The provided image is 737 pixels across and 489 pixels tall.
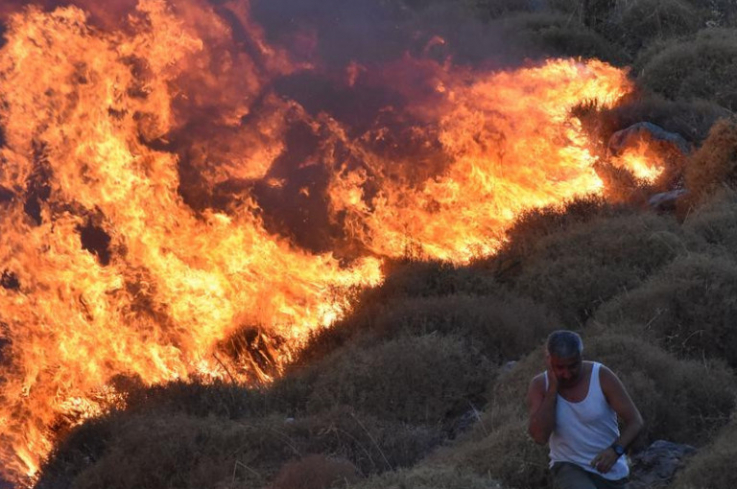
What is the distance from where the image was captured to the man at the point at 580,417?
6.38 metres

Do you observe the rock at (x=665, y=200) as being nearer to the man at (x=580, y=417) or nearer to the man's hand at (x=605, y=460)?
the man at (x=580, y=417)

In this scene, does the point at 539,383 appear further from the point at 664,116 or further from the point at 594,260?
the point at 664,116

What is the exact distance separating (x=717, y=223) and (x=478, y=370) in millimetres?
4541

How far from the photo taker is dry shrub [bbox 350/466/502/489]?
710cm

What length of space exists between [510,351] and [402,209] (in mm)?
3555

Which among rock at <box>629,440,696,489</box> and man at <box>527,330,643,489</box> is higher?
man at <box>527,330,643,489</box>

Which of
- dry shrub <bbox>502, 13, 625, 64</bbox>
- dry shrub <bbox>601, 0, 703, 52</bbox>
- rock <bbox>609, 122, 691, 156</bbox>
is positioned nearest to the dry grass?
rock <bbox>609, 122, 691, 156</bbox>

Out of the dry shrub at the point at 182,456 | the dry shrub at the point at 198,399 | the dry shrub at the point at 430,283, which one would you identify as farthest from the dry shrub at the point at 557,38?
the dry shrub at the point at 182,456

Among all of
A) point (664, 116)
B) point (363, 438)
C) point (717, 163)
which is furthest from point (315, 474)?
point (664, 116)

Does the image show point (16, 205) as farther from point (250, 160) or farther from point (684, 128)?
point (684, 128)

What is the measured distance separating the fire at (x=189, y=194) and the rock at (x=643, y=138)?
2.98 ft

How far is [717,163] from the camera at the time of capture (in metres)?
15.9

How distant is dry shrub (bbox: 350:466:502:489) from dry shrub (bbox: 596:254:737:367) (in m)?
4.09

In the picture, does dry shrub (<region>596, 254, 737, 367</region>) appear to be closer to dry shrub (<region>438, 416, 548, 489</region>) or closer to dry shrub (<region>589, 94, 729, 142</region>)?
dry shrub (<region>438, 416, 548, 489</region>)
